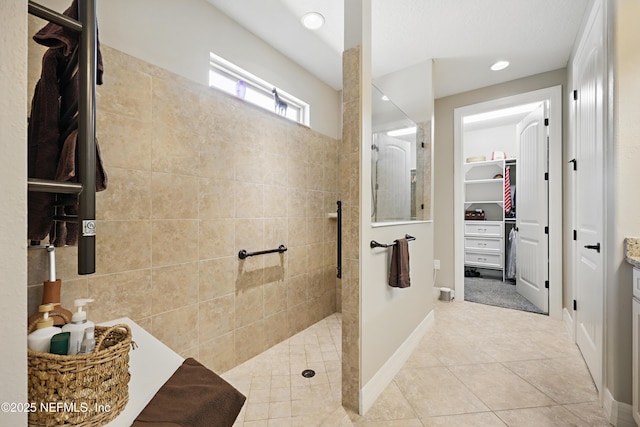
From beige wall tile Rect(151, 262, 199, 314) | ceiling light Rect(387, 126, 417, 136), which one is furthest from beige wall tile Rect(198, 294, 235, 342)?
ceiling light Rect(387, 126, 417, 136)

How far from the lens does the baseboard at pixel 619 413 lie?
1.39 meters

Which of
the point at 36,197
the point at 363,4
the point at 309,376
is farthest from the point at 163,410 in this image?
the point at 363,4

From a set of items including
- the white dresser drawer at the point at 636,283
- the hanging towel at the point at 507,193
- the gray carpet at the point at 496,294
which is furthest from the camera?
the hanging towel at the point at 507,193

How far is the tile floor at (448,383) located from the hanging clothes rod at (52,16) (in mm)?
1748

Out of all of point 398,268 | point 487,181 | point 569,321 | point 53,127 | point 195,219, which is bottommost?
point 569,321

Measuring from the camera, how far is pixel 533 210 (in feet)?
10.7

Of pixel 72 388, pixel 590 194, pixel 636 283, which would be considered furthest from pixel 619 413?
pixel 72 388

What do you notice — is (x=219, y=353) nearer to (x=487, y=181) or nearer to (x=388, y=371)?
(x=388, y=371)

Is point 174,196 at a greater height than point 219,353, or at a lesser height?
greater

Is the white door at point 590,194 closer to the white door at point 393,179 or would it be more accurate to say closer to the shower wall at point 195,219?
the white door at point 393,179

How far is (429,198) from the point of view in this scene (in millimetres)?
2697

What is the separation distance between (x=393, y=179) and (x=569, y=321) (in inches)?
86.5

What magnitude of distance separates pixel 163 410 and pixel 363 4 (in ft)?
6.21

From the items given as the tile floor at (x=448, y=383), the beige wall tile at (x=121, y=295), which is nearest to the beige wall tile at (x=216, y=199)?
the beige wall tile at (x=121, y=295)
